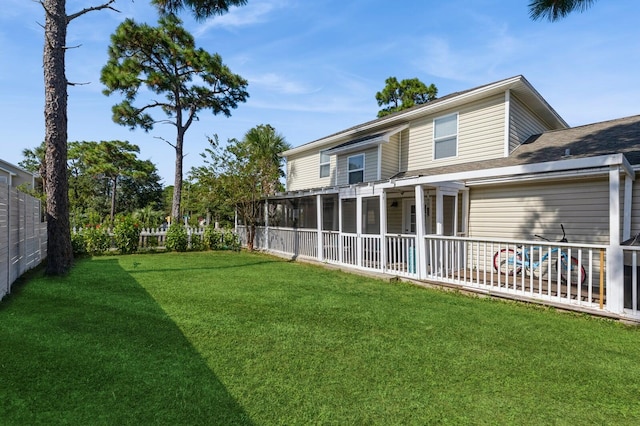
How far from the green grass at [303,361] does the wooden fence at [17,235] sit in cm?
61

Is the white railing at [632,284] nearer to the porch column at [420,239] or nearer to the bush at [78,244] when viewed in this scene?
the porch column at [420,239]

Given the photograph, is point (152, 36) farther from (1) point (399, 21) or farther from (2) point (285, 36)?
(1) point (399, 21)

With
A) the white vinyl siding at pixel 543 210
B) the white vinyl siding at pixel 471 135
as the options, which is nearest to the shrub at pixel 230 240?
the white vinyl siding at pixel 471 135

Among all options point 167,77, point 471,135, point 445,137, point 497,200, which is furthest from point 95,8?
point 497,200

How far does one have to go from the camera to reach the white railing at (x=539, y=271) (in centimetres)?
507

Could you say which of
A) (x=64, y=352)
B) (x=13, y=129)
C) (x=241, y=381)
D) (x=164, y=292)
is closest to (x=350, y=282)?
(x=164, y=292)

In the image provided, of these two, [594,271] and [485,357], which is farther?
[594,271]

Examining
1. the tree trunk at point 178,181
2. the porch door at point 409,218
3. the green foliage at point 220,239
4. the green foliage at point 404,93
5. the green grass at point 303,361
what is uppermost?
the green foliage at point 404,93

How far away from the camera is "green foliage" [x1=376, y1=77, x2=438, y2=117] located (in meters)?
23.4

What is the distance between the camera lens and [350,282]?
7359 millimetres

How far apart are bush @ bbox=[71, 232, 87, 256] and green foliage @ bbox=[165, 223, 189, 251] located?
9.02ft

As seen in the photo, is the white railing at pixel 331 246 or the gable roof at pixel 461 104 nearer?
the gable roof at pixel 461 104

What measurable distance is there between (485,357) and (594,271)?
5182mm

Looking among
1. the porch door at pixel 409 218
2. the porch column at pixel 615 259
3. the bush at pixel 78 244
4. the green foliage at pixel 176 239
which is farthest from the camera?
the green foliage at pixel 176 239
